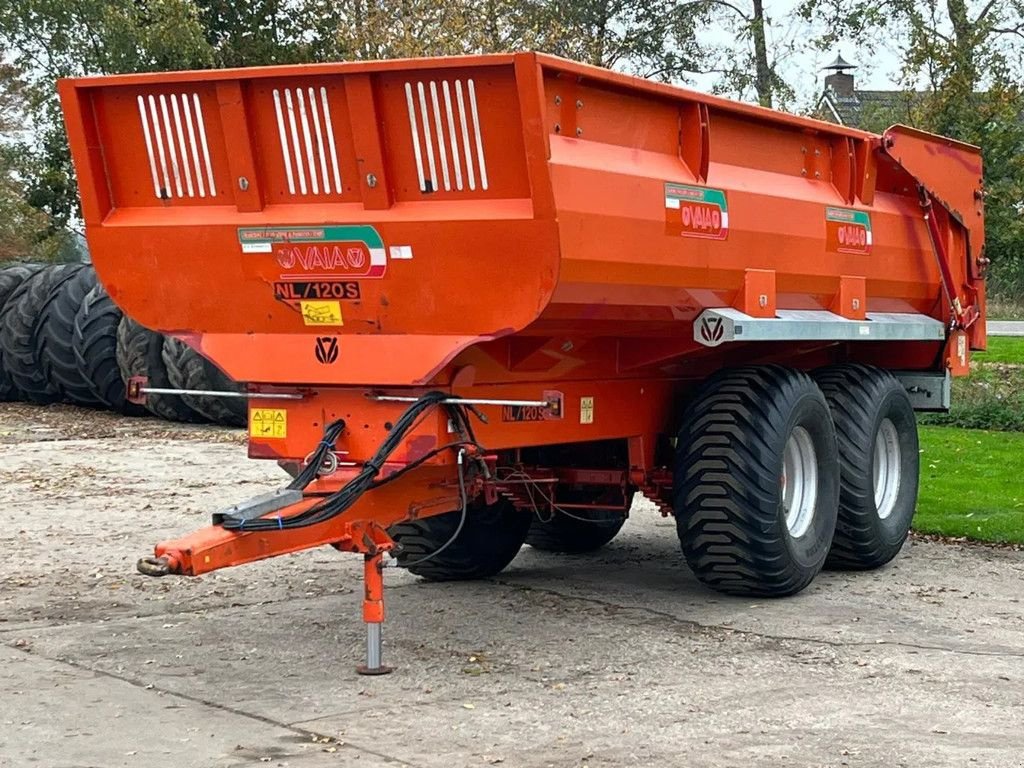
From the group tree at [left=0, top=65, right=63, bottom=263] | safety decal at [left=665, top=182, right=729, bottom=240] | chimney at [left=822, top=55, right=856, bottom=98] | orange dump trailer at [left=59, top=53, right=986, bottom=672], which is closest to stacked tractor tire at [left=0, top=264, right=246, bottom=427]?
orange dump trailer at [left=59, top=53, right=986, bottom=672]

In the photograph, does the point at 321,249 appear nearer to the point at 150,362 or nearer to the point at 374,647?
the point at 374,647

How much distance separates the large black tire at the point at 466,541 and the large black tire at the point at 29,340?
1218 centimetres

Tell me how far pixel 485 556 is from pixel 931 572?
103 inches

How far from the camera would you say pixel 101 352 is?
62.0 ft

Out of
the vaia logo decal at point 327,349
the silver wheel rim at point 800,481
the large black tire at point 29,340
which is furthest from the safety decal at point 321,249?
the large black tire at point 29,340

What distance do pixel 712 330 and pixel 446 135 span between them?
1.66 metres

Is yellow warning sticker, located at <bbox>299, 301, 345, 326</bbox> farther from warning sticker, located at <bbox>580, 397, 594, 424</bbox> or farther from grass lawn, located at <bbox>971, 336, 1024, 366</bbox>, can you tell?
grass lawn, located at <bbox>971, 336, 1024, 366</bbox>

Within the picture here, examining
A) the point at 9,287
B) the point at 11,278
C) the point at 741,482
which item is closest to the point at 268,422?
the point at 741,482

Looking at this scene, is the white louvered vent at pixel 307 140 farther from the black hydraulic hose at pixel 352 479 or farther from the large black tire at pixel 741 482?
the large black tire at pixel 741 482

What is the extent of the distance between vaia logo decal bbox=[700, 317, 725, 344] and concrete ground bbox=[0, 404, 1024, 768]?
137 centimetres

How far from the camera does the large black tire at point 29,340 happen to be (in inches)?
781

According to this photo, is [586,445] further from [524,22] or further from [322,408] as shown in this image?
[524,22]

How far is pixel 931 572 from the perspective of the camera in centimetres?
931

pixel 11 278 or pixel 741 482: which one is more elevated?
pixel 11 278
